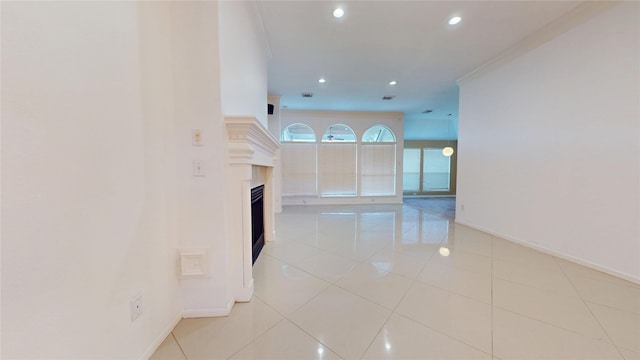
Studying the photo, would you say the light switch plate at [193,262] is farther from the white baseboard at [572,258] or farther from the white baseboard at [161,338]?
the white baseboard at [572,258]

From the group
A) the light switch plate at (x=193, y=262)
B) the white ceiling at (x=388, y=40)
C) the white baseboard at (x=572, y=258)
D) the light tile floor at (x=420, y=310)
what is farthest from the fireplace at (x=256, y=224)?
the white baseboard at (x=572, y=258)

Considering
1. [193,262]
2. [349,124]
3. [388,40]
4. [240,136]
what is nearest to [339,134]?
[349,124]

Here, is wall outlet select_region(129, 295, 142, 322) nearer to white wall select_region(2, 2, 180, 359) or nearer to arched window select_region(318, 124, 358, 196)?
white wall select_region(2, 2, 180, 359)

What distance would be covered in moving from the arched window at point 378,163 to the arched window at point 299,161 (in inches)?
65.9

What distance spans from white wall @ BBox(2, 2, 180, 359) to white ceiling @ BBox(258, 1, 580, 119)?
186 cm

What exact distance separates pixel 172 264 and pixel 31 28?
139 cm

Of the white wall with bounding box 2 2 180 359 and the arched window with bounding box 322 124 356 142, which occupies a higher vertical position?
the arched window with bounding box 322 124 356 142

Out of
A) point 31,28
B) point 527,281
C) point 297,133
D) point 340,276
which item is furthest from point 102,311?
point 297,133

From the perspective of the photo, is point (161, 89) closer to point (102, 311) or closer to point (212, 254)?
point (212, 254)

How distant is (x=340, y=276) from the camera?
2254mm

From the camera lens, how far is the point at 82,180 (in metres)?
0.94

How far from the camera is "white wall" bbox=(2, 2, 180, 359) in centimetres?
73

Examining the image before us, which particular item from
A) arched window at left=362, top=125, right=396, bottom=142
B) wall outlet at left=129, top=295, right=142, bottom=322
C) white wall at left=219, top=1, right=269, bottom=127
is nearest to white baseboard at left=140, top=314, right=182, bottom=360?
wall outlet at left=129, top=295, right=142, bottom=322

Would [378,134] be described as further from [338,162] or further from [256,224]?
[256,224]
